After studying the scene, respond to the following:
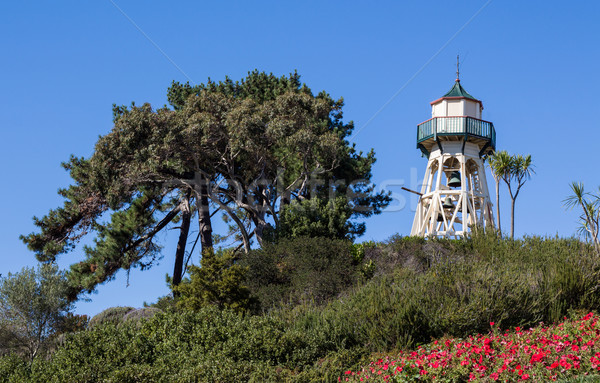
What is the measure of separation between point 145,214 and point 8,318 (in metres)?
9.62

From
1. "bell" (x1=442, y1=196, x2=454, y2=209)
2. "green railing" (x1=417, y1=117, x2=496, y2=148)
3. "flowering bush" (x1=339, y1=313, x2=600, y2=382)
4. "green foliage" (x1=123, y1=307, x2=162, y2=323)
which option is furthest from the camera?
"green railing" (x1=417, y1=117, x2=496, y2=148)

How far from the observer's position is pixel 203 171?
101 ft

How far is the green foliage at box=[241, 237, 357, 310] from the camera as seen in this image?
22.9 meters

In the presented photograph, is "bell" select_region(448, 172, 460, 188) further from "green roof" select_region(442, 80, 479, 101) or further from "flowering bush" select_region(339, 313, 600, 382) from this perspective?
"flowering bush" select_region(339, 313, 600, 382)

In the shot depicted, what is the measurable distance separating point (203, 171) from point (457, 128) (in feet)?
42.8

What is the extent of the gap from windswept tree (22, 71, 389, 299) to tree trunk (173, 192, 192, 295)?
0.06 m

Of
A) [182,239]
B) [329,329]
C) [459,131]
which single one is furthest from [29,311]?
[459,131]

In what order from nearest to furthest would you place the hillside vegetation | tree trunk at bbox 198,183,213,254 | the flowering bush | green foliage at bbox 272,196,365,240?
the flowering bush, the hillside vegetation, green foliage at bbox 272,196,365,240, tree trunk at bbox 198,183,213,254

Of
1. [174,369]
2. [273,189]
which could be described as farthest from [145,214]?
[174,369]

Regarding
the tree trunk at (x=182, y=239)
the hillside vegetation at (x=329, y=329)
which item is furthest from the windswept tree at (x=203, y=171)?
the hillside vegetation at (x=329, y=329)

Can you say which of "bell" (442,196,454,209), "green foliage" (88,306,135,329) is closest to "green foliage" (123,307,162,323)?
"green foliage" (88,306,135,329)

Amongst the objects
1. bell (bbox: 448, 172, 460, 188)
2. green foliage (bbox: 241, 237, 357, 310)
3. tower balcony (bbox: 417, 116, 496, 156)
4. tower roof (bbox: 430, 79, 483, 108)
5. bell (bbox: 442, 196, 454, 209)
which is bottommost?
green foliage (bbox: 241, 237, 357, 310)

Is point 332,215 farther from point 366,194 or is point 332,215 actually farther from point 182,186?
point 182,186

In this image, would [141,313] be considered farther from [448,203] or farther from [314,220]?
[448,203]
